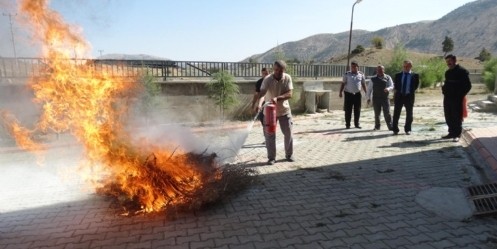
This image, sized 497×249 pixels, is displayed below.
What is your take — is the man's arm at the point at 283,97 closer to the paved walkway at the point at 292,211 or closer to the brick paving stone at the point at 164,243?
the paved walkway at the point at 292,211

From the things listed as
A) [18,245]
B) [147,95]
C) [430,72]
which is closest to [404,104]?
[147,95]

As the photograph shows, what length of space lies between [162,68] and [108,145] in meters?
7.94

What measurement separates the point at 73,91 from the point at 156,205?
2.46m

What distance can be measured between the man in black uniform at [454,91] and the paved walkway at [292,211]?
112cm

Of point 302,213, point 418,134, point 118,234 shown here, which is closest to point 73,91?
point 118,234

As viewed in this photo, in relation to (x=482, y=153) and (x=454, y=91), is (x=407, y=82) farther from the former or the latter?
(x=482, y=153)

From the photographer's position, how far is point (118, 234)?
3.93 meters

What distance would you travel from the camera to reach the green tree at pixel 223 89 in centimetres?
1319

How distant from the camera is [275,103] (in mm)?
6723

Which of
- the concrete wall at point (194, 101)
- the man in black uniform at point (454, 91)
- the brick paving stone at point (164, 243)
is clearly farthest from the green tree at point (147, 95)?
the man in black uniform at point (454, 91)

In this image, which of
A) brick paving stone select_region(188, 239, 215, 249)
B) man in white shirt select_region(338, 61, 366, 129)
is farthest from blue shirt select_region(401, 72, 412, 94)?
brick paving stone select_region(188, 239, 215, 249)

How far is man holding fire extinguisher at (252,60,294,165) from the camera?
6.66 m

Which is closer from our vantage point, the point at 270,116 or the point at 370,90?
the point at 270,116

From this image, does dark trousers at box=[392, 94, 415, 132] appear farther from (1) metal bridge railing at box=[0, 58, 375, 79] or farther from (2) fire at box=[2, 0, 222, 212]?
(1) metal bridge railing at box=[0, 58, 375, 79]
